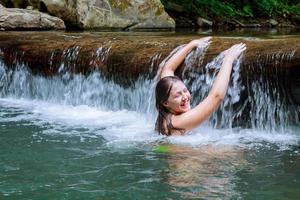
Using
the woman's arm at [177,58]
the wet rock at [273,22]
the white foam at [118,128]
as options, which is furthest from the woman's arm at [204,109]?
the wet rock at [273,22]

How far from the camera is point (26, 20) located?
10.9 m

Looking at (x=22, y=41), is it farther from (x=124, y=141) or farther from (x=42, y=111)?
(x=124, y=141)

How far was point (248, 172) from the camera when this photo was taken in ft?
13.8

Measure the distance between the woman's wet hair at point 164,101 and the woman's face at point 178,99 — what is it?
4 centimetres

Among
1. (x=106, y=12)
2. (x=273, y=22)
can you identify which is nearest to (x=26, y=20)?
(x=106, y=12)

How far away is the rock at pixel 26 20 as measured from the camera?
420 inches

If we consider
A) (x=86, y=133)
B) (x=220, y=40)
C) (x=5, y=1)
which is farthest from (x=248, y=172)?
(x=5, y=1)

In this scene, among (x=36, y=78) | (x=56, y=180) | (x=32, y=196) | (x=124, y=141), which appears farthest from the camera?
(x=36, y=78)

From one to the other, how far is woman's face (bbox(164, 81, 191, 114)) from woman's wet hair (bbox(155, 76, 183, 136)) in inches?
1.4

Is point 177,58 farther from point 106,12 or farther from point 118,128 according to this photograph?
point 106,12

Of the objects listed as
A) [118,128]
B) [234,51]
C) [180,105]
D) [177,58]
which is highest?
[234,51]

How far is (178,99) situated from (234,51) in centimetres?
100

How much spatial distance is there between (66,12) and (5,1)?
160 centimetres

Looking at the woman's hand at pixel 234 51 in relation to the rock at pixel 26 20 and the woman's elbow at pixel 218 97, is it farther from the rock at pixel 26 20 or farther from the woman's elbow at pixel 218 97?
the rock at pixel 26 20
